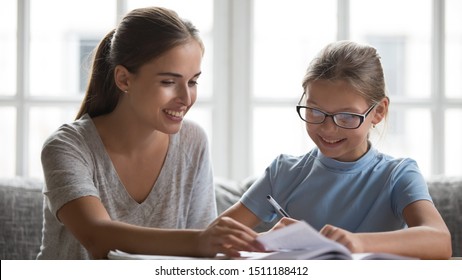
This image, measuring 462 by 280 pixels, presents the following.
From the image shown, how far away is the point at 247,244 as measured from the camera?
138 centimetres

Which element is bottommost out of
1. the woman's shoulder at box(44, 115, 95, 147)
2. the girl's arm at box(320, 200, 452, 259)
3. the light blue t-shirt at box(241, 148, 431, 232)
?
the girl's arm at box(320, 200, 452, 259)

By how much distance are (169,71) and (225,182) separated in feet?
3.22

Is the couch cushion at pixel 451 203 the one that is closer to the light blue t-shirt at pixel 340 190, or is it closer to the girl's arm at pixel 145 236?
the light blue t-shirt at pixel 340 190

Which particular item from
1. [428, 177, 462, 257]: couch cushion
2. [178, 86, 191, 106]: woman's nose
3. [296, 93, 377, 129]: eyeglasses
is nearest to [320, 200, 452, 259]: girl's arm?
[296, 93, 377, 129]: eyeglasses

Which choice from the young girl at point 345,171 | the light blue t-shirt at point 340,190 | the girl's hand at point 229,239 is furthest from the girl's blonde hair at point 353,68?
the girl's hand at point 229,239

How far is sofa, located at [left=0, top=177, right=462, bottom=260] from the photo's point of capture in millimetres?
2551

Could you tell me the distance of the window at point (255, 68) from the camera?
10.2 feet

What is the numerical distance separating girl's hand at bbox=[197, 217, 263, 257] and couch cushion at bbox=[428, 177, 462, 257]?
1.39 metres

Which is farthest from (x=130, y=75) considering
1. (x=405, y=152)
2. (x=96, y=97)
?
(x=405, y=152)

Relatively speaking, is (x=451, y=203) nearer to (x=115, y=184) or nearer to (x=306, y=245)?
(x=115, y=184)

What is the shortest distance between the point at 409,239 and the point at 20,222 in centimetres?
154

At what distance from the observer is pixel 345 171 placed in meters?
1.83

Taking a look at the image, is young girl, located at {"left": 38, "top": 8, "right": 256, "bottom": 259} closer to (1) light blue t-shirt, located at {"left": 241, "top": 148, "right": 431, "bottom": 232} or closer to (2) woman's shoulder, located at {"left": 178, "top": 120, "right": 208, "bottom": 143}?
(2) woman's shoulder, located at {"left": 178, "top": 120, "right": 208, "bottom": 143}
